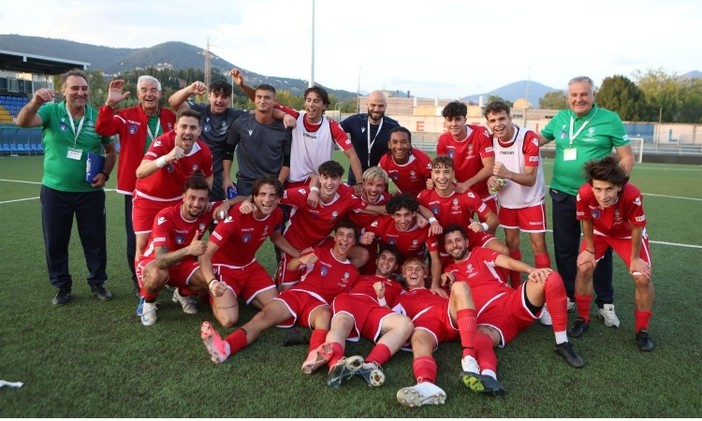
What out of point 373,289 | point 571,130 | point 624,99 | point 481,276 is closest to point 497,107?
point 571,130

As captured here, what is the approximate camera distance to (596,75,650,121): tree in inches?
2119

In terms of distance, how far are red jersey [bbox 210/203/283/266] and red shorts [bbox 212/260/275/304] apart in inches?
2.2

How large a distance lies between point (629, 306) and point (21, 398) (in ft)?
16.7

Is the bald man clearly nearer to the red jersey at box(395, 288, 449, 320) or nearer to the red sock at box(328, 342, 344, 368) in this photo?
the red jersey at box(395, 288, 449, 320)

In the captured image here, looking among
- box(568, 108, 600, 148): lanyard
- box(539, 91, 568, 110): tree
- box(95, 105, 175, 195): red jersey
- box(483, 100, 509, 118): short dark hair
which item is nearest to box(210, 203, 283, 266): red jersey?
box(95, 105, 175, 195): red jersey

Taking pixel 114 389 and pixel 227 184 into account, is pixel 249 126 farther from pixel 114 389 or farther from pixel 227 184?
pixel 114 389

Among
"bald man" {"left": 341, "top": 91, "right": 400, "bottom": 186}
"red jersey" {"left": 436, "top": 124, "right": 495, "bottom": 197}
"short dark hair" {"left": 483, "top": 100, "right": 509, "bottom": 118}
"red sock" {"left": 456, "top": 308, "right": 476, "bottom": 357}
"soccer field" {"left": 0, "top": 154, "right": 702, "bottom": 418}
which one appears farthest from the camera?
"bald man" {"left": 341, "top": 91, "right": 400, "bottom": 186}

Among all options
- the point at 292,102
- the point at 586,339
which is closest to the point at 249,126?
the point at 586,339

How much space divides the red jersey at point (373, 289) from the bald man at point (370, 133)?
5.13 feet

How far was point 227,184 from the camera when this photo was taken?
221 inches

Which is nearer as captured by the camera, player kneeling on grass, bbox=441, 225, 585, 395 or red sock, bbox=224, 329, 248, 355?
player kneeling on grass, bbox=441, 225, 585, 395

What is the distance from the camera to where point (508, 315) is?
3.97m

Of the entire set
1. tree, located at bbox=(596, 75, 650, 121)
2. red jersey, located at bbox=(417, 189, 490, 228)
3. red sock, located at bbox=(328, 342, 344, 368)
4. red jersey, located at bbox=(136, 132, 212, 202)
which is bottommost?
red sock, located at bbox=(328, 342, 344, 368)

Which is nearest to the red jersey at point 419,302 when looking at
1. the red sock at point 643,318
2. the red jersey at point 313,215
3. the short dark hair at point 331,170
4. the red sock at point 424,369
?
the red sock at point 424,369
